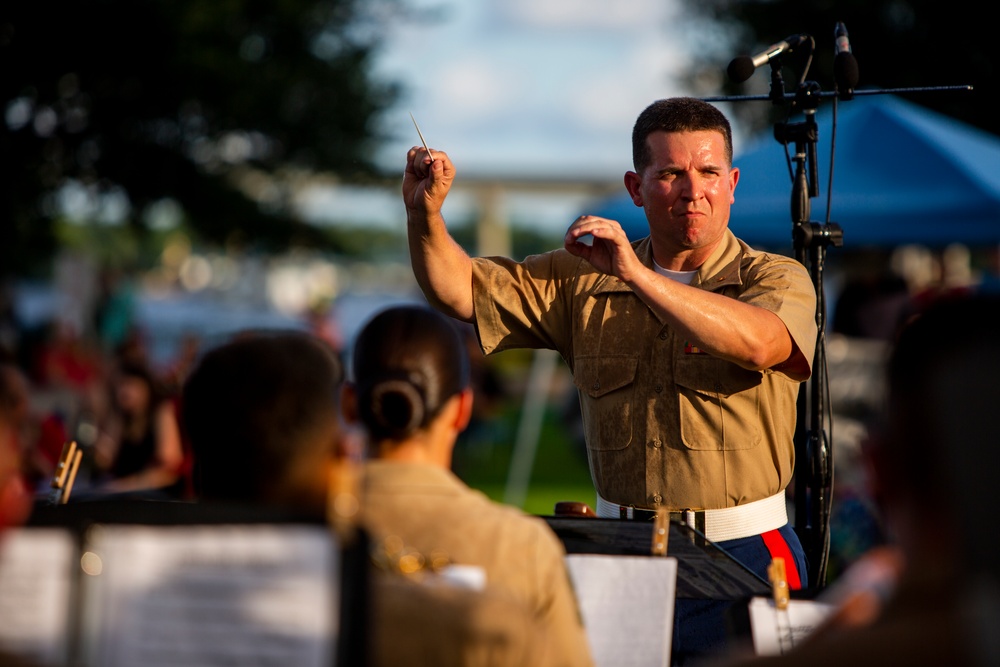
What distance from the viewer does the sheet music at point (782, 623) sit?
2273 millimetres

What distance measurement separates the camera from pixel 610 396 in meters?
3.41

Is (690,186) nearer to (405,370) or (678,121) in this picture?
(678,121)

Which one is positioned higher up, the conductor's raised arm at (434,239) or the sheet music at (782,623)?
the conductor's raised arm at (434,239)

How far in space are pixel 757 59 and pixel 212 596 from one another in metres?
2.75

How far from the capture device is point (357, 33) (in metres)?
16.2

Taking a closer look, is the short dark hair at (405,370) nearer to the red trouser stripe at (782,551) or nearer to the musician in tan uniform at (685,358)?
the musician in tan uniform at (685,358)

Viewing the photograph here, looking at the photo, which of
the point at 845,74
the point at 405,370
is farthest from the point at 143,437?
the point at 405,370

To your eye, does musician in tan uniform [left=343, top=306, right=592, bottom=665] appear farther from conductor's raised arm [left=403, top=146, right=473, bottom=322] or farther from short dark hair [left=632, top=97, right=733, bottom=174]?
short dark hair [left=632, top=97, right=733, bottom=174]

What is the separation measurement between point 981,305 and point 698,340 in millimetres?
1476

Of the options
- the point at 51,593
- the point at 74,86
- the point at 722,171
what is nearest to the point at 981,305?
the point at 51,593

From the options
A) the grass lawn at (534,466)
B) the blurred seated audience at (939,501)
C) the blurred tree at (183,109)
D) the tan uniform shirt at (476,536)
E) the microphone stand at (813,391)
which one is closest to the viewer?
the blurred seated audience at (939,501)

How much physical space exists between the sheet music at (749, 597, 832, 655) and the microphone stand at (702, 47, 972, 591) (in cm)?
128

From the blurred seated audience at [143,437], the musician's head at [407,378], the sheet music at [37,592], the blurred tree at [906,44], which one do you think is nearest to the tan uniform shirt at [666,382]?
the musician's head at [407,378]

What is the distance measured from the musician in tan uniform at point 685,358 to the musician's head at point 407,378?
36.0 inches
